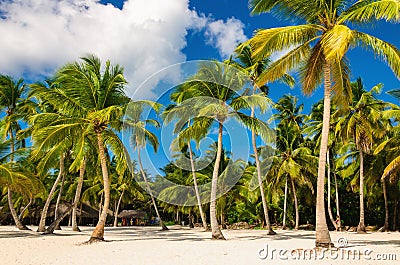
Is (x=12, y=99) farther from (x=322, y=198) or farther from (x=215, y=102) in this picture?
(x=322, y=198)

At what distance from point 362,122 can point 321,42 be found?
1297cm

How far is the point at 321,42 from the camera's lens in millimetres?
11656

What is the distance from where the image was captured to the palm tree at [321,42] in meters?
10.8

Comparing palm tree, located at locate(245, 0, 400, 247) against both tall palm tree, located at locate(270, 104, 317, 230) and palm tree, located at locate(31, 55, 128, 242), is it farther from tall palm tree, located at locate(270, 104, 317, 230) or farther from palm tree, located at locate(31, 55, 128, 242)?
tall palm tree, located at locate(270, 104, 317, 230)

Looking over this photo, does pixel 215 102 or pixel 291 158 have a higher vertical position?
pixel 215 102

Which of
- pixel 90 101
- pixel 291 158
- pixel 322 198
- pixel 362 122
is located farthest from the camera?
pixel 291 158

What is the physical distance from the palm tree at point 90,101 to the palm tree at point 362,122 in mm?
14702

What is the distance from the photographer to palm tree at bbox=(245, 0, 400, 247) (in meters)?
10.8

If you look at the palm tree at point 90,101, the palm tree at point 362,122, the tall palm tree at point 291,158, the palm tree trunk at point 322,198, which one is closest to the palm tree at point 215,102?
the palm tree at point 90,101

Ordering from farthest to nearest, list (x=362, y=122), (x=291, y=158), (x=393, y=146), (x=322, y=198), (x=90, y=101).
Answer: (x=291, y=158) → (x=362, y=122) → (x=393, y=146) → (x=90, y=101) → (x=322, y=198)

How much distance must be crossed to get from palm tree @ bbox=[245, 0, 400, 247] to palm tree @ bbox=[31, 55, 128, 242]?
258 inches

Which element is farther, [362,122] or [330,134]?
[330,134]

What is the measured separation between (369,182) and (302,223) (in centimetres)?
1185

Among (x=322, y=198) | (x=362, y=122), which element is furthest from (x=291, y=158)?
(x=322, y=198)
